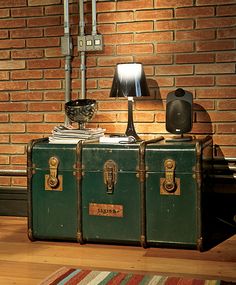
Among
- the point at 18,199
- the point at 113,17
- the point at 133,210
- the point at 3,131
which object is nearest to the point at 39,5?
the point at 113,17

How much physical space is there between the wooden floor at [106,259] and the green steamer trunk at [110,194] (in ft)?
0.30

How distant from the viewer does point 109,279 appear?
106 inches

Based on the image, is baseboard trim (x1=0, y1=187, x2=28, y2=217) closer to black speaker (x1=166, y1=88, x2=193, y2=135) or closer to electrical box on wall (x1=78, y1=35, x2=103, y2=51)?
electrical box on wall (x1=78, y1=35, x2=103, y2=51)

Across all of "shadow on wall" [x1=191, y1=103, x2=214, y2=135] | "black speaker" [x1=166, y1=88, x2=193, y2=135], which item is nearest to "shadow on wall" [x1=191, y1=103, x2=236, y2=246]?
"shadow on wall" [x1=191, y1=103, x2=214, y2=135]

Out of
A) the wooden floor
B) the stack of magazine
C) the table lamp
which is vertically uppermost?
the table lamp

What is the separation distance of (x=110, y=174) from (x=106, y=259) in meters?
0.52

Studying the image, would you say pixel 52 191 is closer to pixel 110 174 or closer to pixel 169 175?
pixel 110 174

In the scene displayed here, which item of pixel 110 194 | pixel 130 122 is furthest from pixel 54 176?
pixel 130 122

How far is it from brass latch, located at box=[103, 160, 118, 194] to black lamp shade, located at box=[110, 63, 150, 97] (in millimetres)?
478

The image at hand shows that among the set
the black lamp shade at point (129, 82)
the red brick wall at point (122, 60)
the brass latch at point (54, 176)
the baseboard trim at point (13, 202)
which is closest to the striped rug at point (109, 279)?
the brass latch at point (54, 176)

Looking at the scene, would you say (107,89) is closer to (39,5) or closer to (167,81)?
(167,81)

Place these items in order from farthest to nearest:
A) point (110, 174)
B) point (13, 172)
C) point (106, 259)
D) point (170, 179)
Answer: point (13, 172) < point (110, 174) < point (170, 179) < point (106, 259)

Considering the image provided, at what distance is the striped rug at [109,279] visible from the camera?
2635 millimetres

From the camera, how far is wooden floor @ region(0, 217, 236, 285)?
280 cm
